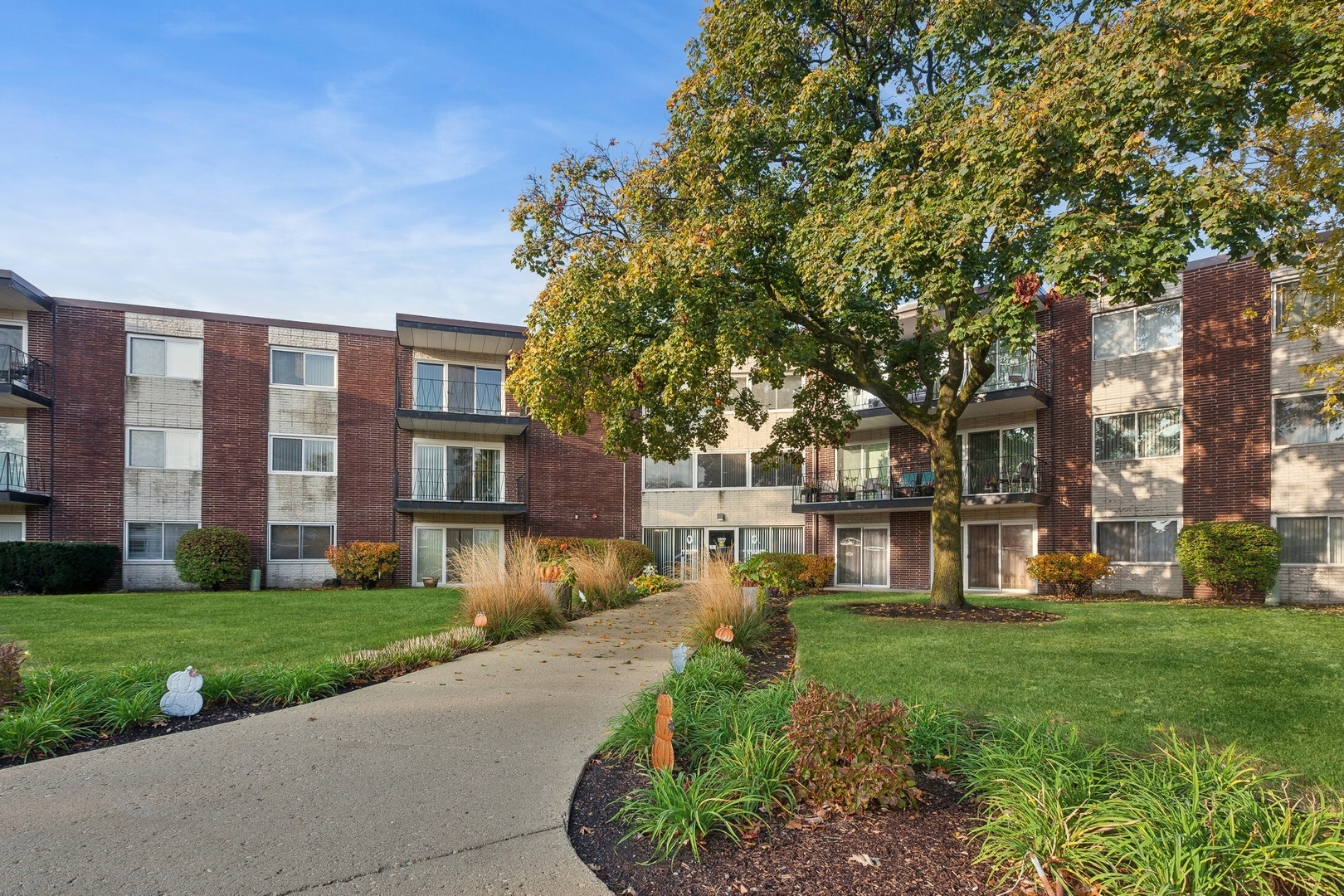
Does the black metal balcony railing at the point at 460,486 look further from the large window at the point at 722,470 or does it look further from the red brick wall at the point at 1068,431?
the red brick wall at the point at 1068,431

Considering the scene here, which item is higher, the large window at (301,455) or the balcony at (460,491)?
the large window at (301,455)

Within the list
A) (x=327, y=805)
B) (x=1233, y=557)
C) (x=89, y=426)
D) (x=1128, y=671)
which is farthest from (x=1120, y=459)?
(x=89, y=426)

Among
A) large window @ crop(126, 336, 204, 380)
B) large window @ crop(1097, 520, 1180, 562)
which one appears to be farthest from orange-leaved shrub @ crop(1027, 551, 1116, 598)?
large window @ crop(126, 336, 204, 380)

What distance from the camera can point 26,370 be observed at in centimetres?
2155

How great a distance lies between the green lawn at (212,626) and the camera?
9.09m

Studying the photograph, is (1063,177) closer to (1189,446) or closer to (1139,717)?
(1139,717)

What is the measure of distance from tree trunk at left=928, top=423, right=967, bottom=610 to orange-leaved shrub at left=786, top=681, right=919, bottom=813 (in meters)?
10.3

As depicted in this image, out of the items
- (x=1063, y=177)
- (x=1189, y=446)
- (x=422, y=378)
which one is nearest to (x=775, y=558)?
(x=1189, y=446)

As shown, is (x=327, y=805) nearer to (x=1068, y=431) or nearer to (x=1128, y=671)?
(x=1128, y=671)

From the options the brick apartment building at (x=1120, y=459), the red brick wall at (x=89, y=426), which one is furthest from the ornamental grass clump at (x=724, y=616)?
the red brick wall at (x=89, y=426)

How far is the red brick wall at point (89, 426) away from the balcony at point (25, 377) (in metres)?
0.30

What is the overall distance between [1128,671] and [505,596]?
7.46 metres

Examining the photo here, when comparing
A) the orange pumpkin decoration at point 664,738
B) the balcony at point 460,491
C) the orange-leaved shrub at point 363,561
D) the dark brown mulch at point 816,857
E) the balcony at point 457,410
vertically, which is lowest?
the orange-leaved shrub at point 363,561

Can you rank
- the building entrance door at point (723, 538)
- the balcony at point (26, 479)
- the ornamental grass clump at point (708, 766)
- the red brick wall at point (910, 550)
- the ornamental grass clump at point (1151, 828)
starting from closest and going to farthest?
the ornamental grass clump at point (1151, 828), the ornamental grass clump at point (708, 766), the balcony at point (26, 479), the red brick wall at point (910, 550), the building entrance door at point (723, 538)
